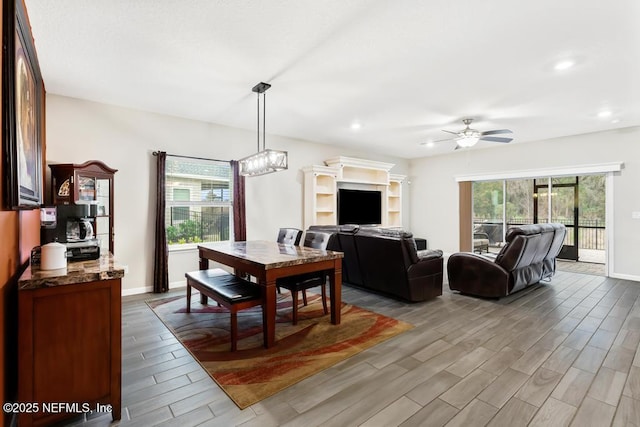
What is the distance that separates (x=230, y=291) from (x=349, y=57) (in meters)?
2.46

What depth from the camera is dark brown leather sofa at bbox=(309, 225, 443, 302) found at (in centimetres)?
385

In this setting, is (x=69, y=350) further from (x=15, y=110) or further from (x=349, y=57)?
(x=349, y=57)

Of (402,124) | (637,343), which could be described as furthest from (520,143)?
(637,343)

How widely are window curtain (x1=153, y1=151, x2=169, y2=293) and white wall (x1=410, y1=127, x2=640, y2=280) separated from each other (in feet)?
21.3

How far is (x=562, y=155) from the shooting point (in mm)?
6059

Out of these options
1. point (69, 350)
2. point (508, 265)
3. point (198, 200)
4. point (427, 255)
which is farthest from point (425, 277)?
point (198, 200)

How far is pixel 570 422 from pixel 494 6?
2736mm

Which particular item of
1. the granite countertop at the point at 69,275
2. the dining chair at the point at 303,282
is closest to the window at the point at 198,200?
the dining chair at the point at 303,282

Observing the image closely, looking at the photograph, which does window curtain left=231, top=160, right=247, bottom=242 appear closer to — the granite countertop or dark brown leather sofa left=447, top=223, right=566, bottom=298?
the granite countertop

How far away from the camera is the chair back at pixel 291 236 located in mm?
4297

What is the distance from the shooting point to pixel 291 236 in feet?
14.4

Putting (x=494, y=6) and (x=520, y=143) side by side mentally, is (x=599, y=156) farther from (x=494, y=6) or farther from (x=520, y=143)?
(x=494, y=6)

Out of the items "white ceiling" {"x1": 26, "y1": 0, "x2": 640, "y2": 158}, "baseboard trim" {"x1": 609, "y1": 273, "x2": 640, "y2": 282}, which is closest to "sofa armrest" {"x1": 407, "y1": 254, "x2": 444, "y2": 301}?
"white ceiling" {"x1": 26, "y1": 0, "x2": 640, "y2": 158}

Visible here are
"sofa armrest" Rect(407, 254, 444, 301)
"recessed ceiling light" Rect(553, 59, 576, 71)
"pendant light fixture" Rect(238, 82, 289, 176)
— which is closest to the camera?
"recessed ceiling light" Rect(553, 59, 576, 71)
